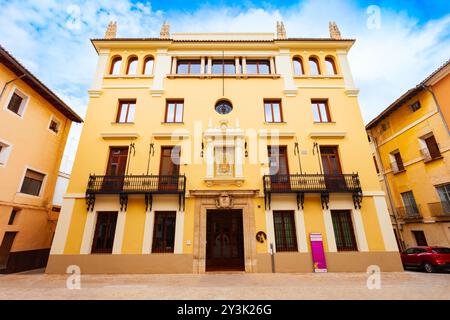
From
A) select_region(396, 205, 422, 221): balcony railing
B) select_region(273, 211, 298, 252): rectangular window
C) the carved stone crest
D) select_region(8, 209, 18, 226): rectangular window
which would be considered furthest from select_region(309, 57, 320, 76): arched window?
select_region(8, 209, 18, 226): rectangular window

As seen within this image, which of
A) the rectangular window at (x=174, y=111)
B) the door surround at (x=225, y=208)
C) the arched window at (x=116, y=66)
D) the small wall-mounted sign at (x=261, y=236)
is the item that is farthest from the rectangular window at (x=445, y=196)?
the arched window at (x=116, y=66)

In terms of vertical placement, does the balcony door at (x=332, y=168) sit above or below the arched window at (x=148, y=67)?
below

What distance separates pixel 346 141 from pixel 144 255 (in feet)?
46.4

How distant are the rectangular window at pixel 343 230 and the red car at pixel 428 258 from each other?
17.6 ft

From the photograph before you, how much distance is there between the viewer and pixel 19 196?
12.2 meters

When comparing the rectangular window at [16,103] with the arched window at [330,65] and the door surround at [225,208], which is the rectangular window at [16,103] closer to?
the door surround at [225,208]

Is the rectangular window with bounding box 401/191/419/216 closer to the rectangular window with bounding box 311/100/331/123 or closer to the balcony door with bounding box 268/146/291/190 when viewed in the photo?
the rectangular window with bounding box 311/100/331/123

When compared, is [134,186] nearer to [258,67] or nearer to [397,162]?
[258,67]

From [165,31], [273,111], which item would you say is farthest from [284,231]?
[165,31]

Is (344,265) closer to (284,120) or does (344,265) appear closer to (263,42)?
(284,120)

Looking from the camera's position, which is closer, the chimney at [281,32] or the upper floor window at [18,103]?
the upper floor window at [18,103]

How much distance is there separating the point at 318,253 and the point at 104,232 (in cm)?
1201

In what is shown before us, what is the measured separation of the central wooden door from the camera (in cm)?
1158

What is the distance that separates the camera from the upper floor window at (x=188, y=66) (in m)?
15.6
